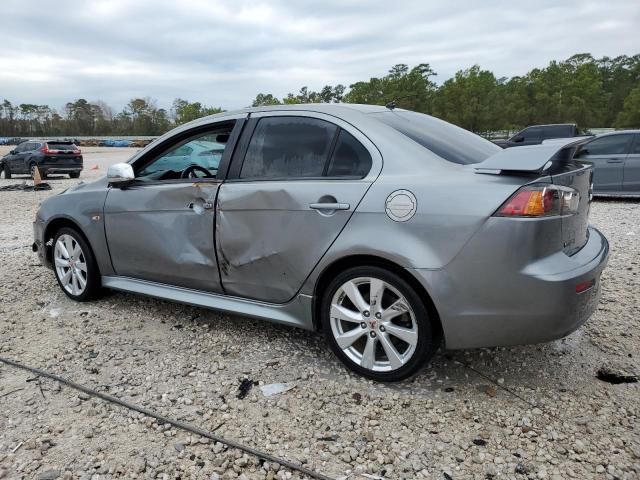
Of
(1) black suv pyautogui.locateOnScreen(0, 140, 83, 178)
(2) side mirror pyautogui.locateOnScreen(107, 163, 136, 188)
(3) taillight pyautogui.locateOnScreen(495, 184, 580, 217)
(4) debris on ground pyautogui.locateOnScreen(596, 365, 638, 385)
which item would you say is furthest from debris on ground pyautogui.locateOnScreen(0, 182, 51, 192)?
(4) debris on ground pyautogui.locateOnScreen(596, 365, 638, 385)

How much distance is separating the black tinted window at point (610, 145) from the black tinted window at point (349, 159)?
8524 millimetres

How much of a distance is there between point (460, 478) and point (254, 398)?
1.21 metres

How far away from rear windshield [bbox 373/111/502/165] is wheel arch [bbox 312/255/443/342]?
0.69 meters

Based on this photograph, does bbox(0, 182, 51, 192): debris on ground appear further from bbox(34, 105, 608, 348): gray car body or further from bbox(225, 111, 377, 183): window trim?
bbox(225, 111, 377, 183): window trim

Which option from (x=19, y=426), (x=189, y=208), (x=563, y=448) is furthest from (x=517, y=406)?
(x=19, y=426)

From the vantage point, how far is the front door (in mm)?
3555

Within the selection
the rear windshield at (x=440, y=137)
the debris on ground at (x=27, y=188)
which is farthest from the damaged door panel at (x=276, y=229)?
the debris on ground at (x=27, y=188)

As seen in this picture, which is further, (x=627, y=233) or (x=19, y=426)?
(x=627, y=233)

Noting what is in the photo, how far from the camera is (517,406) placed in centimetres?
276

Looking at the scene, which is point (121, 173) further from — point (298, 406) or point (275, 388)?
point (298, 406)

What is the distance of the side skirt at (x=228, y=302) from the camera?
321 cm

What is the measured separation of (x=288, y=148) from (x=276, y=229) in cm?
54

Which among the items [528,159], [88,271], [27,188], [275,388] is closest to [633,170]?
[528,159]

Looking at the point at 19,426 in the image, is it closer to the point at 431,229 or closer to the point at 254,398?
the point at 254,398
